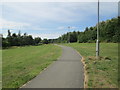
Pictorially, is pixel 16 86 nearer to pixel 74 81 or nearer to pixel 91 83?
pixel 74 81

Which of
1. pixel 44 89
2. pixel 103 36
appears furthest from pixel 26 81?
pixel 103 36

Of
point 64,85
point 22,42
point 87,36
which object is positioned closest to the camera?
point 64,85

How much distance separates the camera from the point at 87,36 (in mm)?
75438

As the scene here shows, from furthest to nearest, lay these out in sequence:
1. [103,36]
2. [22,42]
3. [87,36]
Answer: [22,42]
[87,36]
[103,36]

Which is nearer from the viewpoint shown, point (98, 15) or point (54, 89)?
point (54, 89)

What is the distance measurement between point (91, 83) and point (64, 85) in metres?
1.23

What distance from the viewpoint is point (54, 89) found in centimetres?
694

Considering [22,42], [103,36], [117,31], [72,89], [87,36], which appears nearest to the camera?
[72,89]

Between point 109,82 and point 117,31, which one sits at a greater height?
point 117,31

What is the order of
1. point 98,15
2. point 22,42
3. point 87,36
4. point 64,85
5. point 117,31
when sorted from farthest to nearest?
point 22,42
point 87,36
point 117,31
point 98,15
point 64,85

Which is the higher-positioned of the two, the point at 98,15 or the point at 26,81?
the point at 98,15

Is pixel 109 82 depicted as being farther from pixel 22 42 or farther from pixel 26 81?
pixel 22 42

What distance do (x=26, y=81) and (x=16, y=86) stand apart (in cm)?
88

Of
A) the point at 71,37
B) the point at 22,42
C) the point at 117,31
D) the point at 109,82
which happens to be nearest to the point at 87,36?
the point at 117,31
